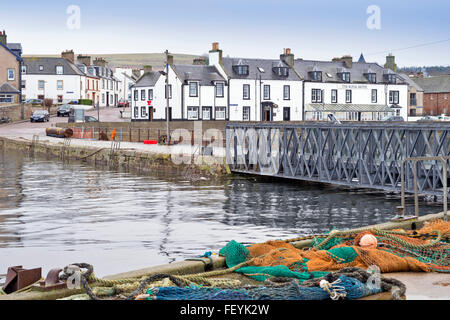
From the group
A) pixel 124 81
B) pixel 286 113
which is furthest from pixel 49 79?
pixel 286 113

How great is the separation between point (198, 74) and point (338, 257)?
6696 cm

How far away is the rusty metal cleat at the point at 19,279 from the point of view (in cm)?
821

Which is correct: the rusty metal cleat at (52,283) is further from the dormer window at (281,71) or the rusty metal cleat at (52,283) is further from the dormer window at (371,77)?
the dormer window at (371,77)

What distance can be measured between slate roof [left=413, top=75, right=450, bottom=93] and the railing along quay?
249 feet

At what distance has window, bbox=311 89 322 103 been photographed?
80.4 meters

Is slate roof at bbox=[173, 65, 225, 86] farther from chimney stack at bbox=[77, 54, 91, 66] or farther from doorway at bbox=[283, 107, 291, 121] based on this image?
chimney stack at bbox=[77, 54, 91, 66]

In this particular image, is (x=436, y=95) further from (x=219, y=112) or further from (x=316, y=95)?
(x=219, y=112)

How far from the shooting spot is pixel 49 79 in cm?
10100

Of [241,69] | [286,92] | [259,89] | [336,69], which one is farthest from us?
[336,69]

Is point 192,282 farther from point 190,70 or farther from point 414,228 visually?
point 190,70

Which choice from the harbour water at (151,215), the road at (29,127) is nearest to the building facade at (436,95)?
the road at (29,127)

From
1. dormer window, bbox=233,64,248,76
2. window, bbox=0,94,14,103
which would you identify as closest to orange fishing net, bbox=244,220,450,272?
dormer window, bbox=233,64,248,76

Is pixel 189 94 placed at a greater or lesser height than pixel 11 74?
lesser
